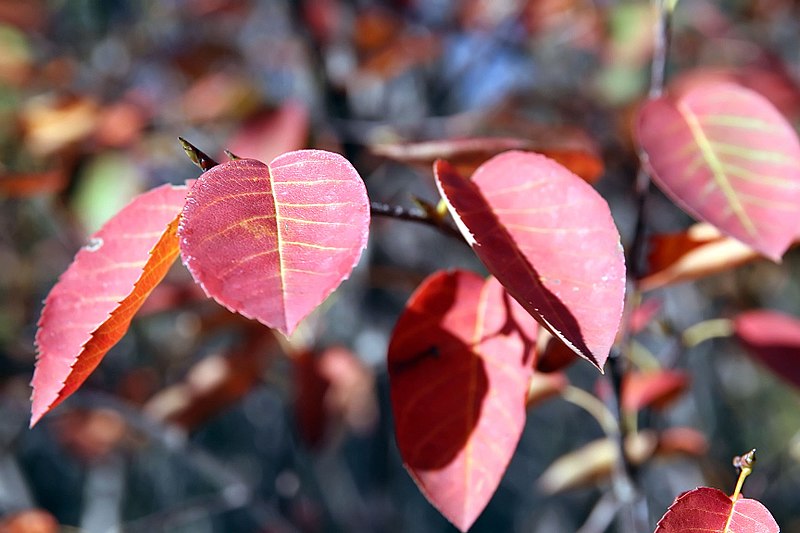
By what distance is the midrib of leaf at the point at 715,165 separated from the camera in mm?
633

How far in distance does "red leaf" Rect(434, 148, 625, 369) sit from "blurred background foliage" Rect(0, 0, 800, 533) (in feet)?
1.51

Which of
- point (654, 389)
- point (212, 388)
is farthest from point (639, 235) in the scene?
point (212, 388)

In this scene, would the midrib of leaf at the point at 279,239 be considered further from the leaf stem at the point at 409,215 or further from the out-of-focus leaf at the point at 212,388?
the out-of-focus leaf at the point at 212,388

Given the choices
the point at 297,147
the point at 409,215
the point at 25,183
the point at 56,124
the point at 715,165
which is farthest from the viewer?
the point at 56,124

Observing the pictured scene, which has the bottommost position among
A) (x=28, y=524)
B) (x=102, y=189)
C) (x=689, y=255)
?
(x=28, y=524)

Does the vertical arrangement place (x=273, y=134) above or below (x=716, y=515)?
below

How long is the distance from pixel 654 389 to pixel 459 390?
0.47 m

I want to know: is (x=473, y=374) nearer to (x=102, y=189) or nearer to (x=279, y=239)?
(x=279, y=239)

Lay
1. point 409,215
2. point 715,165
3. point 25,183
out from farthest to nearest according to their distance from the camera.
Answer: point 25,183, point 715,165, point 409,215

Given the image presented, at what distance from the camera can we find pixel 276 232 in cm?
45

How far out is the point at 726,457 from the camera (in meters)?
2.39

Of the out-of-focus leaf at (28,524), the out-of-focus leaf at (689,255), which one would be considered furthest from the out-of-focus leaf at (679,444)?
the out-of-focus leaf at (28,524)

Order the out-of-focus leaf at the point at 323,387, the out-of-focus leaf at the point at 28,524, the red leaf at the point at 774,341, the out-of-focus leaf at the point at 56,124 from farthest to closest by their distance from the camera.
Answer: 1. the out-of-focus leaf at the point at 56,124
2. the out-of-focus leaf at the point at 323,387
3. the out-of-focus leaf at the point at 28,524
4. the red leaf at the point at 774,341

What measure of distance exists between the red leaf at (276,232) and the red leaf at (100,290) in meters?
0.05
